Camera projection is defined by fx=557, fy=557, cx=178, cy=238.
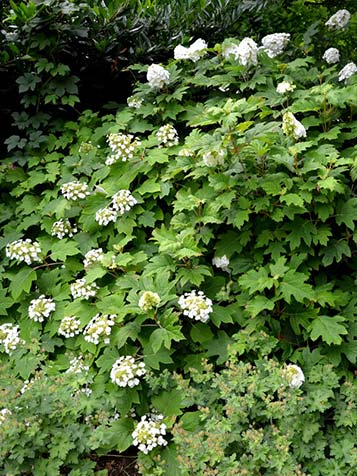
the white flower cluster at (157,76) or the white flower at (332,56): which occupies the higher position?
the white flower cluster at (157,76)

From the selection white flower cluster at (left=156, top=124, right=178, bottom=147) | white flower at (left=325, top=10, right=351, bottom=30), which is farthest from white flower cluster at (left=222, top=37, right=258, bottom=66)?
white flower at (left=325, top=10, right=351, bottom=30)

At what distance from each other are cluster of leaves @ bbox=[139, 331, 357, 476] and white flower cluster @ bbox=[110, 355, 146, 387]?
10 cm

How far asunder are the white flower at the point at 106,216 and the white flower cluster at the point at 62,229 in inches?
12.4

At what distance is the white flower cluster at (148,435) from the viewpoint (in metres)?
2.45

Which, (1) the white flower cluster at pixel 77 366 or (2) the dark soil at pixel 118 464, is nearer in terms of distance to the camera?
(2) the dark soil at pixel 118 464

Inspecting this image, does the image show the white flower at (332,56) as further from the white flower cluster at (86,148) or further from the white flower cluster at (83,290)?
the white flower cluster at (83,290)

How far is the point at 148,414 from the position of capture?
269 cm

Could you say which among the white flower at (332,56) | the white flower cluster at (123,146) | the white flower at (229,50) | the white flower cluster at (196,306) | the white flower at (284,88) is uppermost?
the white flower at (229,50)

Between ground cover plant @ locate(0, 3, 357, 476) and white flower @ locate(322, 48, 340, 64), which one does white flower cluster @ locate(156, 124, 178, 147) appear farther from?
white flower @ locate(322, 48, 340, 64)

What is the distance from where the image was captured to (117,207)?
316cm

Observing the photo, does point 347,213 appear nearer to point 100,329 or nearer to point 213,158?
point 213,158

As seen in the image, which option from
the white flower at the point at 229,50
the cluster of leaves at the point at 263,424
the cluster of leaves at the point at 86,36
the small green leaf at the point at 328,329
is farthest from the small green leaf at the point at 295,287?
the cluster of leaves at the point at 86,36

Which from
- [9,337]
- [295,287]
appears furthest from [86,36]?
[295,287]

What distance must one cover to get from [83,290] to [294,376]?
1.22 metres
